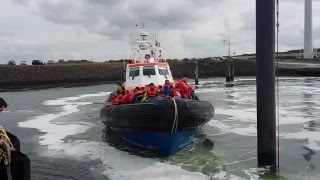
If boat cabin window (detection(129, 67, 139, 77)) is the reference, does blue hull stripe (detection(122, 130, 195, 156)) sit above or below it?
below

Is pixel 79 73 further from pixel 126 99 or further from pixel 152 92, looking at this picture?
pixel 152 92

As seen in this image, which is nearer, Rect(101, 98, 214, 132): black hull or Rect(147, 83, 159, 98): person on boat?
Rect(101, 98, 214, 132): black hull

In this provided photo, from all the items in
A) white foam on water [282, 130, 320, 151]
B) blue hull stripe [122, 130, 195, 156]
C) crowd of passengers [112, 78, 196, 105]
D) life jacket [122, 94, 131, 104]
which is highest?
crowd of passengers [112, 78, 196, 105]

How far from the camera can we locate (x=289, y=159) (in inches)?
411

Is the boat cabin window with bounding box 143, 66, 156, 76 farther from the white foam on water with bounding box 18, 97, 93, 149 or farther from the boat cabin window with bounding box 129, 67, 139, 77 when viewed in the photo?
the white foam on water with bounding box 18, 97, 93, 149

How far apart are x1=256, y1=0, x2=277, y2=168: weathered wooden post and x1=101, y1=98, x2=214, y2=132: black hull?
2.55 metres

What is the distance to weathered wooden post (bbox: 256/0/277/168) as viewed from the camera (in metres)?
8.79

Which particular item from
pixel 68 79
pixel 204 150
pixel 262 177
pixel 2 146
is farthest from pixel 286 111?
pixel 68 79

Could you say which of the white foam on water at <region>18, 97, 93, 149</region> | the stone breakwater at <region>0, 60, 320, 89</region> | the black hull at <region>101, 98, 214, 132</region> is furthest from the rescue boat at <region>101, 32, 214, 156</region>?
the stone breakwater at <region>0, 60, 320, 89</region>

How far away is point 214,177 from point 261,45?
3.03 metres

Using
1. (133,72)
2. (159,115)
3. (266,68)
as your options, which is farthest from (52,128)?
(266,68)

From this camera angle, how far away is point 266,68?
8.86 meters

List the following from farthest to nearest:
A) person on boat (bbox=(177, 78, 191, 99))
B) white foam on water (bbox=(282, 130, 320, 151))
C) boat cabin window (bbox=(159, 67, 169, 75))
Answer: boat cabin window (bbox=(159, 67, 169, 75)), person on boat (bbox=(177, 78, 191, 99)), white foam on water (bbox=(282, 130, 320, 151))

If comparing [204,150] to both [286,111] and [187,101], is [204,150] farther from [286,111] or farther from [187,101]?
[286,111]
